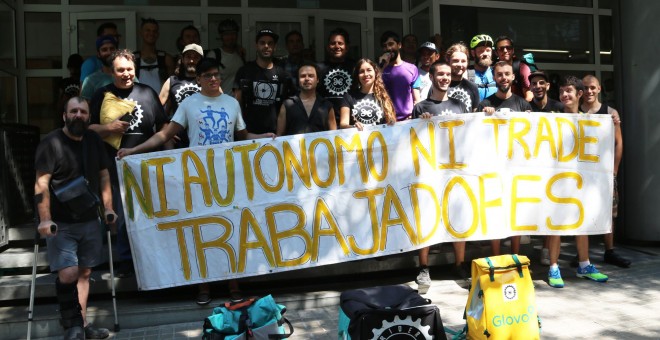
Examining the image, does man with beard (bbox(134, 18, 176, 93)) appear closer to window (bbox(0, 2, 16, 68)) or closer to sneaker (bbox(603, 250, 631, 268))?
window (bbox(0, 2, 16, 68))

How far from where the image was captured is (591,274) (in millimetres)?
6547

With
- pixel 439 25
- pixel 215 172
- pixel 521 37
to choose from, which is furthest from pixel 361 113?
pixel 521 37

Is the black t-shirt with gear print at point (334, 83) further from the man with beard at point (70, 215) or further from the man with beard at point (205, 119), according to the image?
the man with beard at point (70, 215)

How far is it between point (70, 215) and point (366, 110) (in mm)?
2944

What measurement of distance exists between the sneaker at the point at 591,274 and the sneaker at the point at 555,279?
34 cm

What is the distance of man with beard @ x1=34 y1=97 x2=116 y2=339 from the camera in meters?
4.77

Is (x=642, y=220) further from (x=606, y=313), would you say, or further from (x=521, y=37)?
(x=521, y=37)

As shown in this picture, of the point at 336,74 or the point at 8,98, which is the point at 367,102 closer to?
the point at 336,74

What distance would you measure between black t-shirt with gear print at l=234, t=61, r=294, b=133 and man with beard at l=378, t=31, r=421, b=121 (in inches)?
48.5

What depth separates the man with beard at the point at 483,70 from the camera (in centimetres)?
723

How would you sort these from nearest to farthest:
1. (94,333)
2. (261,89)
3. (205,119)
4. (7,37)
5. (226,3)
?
1. (94,333)
2. (205,119)
3. (261,89)
4. (7,37)
5. (226,3)

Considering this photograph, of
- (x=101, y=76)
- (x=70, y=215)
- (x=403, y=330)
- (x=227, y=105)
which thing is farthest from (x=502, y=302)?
(x=101, y=76)

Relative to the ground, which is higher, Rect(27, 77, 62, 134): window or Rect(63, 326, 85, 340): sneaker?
Rect(27, 77, 62, 134): window

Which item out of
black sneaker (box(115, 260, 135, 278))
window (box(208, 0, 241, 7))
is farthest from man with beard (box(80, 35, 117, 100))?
window (box(208, 0, 241, 7))
